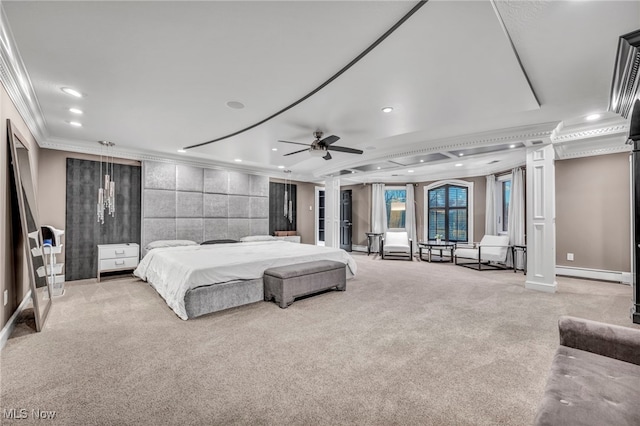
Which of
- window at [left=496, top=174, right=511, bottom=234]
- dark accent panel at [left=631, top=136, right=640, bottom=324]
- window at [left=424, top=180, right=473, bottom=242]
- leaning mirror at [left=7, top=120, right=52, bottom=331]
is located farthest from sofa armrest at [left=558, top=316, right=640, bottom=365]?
window at [left=424, top=180, right=473, bottom=242]

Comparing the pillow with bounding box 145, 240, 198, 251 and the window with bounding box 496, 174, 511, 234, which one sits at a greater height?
the window with bounding box 496, 174, 511, 234

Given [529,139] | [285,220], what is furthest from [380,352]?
[285,220]

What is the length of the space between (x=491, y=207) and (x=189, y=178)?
7.61 m

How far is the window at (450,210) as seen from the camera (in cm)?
834

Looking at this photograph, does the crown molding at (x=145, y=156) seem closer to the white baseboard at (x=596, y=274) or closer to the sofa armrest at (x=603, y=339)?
the sofa armrest at (x=603, y=339)

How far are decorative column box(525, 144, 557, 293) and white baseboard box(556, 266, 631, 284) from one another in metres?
1.63

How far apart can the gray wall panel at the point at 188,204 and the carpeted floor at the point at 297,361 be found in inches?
96.8

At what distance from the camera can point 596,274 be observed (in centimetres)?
534

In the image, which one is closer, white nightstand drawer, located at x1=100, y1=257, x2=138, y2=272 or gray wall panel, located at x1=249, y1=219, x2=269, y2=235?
white nightstand drawer, located at x1=100, y1=257, x2=138, y2=272

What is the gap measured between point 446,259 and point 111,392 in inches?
312

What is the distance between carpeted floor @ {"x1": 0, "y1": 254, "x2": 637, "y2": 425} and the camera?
1.74 meters

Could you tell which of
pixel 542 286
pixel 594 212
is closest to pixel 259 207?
pixel 542 286

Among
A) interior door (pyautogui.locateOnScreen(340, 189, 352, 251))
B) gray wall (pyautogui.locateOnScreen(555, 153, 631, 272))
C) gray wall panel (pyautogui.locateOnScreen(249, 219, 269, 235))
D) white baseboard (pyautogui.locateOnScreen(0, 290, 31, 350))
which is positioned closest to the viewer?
white baseboard (pyautogui.locateOnScreen(0, 290, 31, 350))

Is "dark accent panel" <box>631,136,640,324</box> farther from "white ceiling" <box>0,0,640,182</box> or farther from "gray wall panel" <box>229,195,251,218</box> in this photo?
"gray wall panel" <box>229,195,251,218</box>
